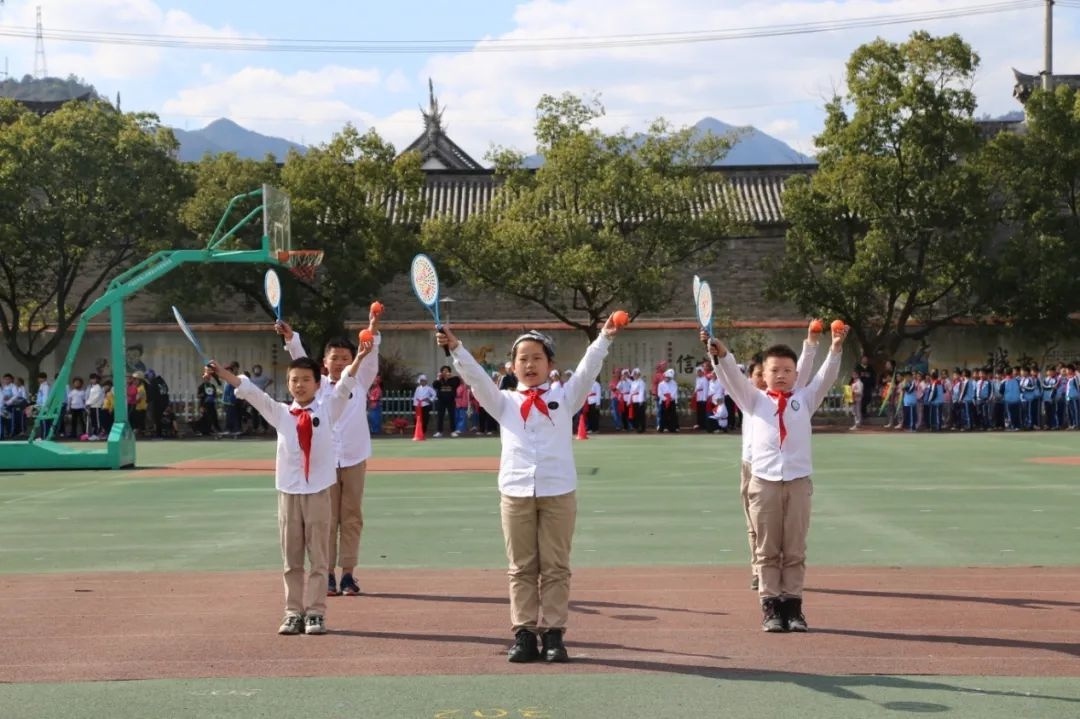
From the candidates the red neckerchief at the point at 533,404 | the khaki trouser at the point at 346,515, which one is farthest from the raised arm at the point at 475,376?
the khaki trouser at the point at 346,515

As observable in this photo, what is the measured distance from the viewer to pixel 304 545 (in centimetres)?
883

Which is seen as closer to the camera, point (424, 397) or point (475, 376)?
point (475, 376)

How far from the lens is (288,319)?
3638 cm

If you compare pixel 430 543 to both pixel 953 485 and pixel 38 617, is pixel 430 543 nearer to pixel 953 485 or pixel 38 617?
pixel 38 617

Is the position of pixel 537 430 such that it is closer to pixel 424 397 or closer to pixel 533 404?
pixel 533 404

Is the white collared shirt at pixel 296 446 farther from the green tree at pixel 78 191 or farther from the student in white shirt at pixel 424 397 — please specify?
the green tree at pixel 78 191

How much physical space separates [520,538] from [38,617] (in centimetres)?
360

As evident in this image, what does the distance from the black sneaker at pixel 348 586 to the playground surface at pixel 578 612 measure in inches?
6.1

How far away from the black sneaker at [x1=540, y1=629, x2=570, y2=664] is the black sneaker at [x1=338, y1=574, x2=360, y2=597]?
2798 mm

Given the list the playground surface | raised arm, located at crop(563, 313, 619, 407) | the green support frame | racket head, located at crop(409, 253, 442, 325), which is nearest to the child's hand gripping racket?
racket head, located at crop(409, 253, 442, 325)

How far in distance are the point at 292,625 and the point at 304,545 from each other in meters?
0.50

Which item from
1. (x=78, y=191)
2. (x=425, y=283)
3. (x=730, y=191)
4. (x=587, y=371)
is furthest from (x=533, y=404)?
(x=730, y=191)

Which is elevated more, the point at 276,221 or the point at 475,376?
the point at 276,221

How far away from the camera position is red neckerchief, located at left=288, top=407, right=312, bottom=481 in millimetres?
8859
